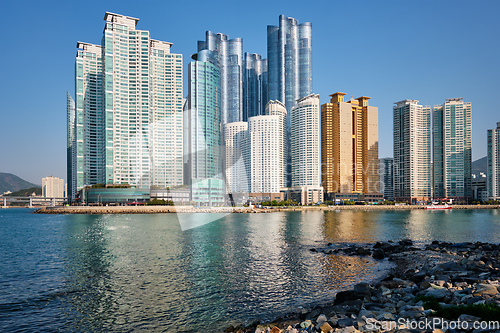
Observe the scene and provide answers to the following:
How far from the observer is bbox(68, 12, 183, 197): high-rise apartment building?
149375 mm

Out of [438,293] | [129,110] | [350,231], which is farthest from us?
[129,110]

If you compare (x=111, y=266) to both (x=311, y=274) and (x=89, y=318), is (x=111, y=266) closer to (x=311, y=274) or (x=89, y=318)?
(x=89, y=318)

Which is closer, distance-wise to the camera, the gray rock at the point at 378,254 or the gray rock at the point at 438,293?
the gray rock at the point at 438,293

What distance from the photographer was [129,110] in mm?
151750

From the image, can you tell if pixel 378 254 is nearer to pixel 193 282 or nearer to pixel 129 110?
pixel 193 282

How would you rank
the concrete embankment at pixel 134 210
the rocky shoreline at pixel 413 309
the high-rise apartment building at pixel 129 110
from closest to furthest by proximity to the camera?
1. the rocky shoreline at pixel 413 309
2. the concrete embankment at pixel 134 210
3. the high-rise apartment building at pixel 129 110

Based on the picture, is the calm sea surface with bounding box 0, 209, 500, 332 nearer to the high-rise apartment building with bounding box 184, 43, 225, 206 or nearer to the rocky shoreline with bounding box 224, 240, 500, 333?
the rocky shoreline with bounding box 224, 240, 500, 333

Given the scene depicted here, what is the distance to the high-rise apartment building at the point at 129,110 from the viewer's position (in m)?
149

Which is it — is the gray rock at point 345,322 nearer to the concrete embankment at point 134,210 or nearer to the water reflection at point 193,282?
the water reflection at point 193,282

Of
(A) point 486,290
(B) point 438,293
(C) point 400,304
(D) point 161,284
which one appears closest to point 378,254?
(B) point 438,293

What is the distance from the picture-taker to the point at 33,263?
3378 cm

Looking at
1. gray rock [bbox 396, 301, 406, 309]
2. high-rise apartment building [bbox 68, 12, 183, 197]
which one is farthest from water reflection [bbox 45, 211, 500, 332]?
high-rise apartment building [bbox 68, 12, 183, 197]

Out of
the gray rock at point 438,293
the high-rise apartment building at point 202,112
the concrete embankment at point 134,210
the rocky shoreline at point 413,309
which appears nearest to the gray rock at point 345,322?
the rocky shoreline at point 413,309

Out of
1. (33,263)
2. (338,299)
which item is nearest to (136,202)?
(33,263)
